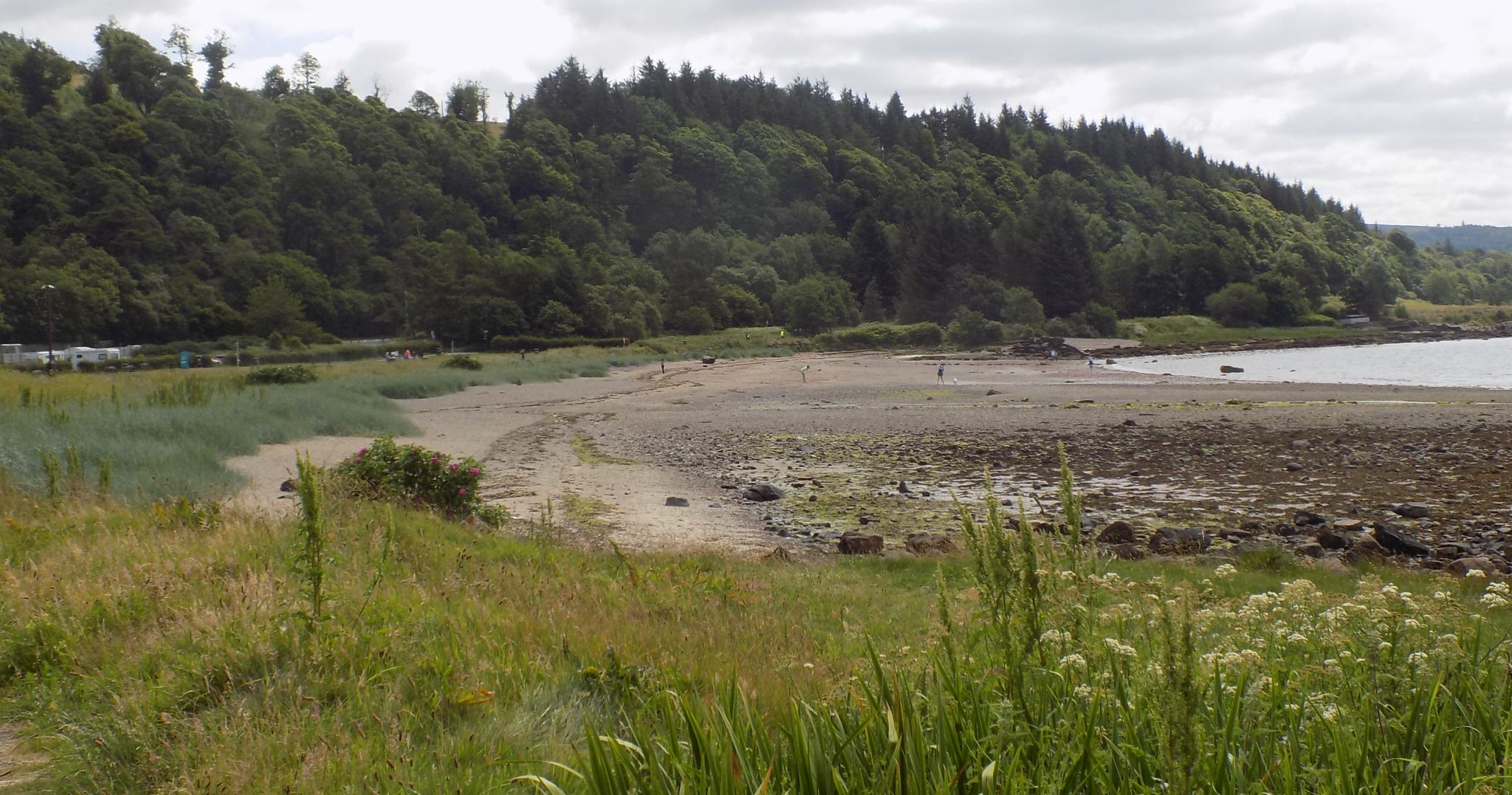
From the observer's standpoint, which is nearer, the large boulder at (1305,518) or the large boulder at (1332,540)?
the large boulder at (1332,540)

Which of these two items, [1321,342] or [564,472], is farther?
[1321,342]

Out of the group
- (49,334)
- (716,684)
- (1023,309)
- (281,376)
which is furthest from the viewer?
(1023,309)

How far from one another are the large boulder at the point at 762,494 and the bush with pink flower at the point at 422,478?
17.1 ft

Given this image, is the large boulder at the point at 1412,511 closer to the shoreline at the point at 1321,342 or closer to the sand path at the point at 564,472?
the sand path at the point at 564,472

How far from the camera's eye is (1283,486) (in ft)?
53.7

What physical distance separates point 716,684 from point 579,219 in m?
121

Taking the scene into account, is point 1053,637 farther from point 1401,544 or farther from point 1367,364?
point 1367,364

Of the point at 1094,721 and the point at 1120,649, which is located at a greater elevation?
the point at 1120,649

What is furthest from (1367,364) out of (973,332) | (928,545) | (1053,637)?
(1053,637)

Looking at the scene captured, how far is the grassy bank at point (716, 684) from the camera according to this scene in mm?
2992

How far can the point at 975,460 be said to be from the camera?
20641mm

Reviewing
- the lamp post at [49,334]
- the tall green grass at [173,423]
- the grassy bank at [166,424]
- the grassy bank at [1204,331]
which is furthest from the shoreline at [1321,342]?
the lamp post at [49,334]

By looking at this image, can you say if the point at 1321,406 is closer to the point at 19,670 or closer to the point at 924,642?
the point at 924,642

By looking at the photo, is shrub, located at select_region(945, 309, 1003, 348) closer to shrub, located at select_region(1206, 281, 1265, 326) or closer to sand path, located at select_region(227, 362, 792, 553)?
shrub, located at select_region(1206, 281, 1265, 326)
